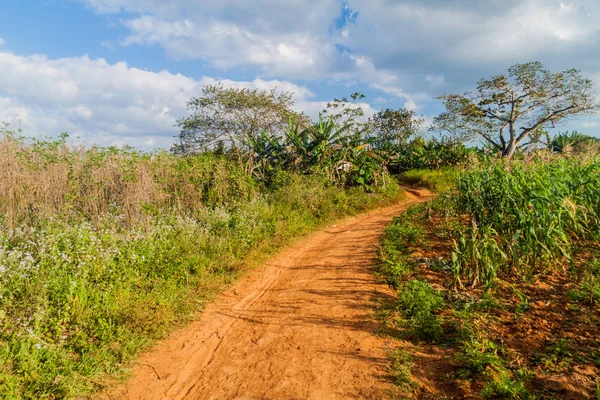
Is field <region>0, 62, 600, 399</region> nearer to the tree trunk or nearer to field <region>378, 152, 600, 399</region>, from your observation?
field <region>378, 152, 600, 399</region>

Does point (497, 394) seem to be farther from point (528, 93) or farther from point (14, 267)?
point (528, 93)

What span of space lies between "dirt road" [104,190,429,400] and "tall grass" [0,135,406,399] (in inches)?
16.6

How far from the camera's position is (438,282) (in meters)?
5.20

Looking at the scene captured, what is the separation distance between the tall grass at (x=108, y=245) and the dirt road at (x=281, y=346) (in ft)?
1.38

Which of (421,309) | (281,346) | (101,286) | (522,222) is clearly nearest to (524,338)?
(421,309)

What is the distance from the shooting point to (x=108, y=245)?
6.14m

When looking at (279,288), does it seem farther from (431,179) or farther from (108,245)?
(431,179)

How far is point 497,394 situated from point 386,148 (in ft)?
69.2

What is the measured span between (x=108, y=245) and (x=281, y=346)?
3.76 meters

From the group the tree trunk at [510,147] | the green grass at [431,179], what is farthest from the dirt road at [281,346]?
the tree trunk at [510,147]

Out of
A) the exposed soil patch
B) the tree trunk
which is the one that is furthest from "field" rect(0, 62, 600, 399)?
the tree trunk

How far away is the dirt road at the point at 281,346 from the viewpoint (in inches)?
134

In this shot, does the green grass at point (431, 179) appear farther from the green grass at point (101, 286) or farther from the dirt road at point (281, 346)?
the dirt road at point (281, 346)

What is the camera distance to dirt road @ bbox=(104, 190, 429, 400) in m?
3.40
